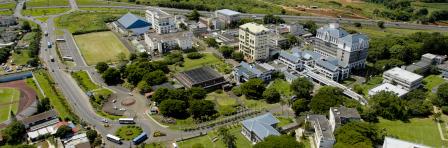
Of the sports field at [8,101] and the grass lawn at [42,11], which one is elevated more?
the grass lawn at [42,11]

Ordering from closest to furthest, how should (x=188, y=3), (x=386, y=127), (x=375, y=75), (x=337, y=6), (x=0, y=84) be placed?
(x=386, y=127)
(x=0, y=84)
(x=375, y=75)
(x=188, y=3)
(x=337, y=6)

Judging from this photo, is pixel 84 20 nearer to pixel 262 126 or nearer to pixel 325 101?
pixel 262 126

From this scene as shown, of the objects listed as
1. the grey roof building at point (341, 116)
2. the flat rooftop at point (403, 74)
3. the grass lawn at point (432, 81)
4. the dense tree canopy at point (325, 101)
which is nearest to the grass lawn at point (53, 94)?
the dense tree canopy at point (325, 101)

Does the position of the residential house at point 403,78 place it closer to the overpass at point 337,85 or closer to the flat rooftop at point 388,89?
the flat rooftop at point 388,89

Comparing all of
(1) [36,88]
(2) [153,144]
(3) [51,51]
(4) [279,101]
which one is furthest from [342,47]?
(3) [51,51]

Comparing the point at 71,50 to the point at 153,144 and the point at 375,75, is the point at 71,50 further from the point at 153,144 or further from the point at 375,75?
the point at 375,75

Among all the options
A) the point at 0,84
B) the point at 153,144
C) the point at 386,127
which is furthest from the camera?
the point at 0,84

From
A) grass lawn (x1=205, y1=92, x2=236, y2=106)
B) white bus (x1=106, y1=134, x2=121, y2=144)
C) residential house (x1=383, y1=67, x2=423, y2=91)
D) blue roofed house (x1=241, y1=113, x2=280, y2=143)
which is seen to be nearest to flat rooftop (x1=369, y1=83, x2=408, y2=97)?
residential house (x1=383, y1=67, x2=423, y2=91)
